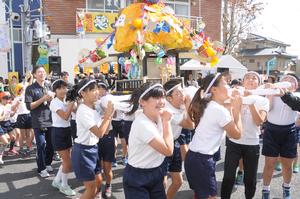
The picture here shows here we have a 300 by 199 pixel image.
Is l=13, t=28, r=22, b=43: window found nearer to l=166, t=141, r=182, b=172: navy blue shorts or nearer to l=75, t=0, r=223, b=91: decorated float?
l=75, t=0, r=223, b=91: decorated float

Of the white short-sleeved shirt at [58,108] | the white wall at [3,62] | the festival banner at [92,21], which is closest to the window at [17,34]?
the white wall at [3,62]

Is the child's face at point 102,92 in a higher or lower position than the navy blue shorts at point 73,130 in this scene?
higher

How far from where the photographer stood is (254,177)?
385cm

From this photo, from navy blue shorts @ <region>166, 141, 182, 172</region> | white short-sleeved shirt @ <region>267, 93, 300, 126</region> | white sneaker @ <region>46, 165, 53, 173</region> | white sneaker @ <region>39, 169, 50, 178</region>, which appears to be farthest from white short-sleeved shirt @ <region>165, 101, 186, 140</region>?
white sneaker @ <region>46, 165, 53, 173</region>

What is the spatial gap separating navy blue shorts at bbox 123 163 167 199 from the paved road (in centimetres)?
214

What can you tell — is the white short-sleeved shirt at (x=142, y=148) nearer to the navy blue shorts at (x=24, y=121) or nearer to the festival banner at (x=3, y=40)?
the navy blue shorts at (x=24, y=121)

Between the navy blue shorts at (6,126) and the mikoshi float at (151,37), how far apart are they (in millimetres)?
3401

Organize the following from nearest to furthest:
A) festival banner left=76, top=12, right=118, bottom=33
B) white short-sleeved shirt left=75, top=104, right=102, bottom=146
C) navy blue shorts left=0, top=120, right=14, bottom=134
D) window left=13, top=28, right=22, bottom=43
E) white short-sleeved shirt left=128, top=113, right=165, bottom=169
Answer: white short-sleeved shirt left=128, top=113, right=165, bottom=169 < white short-sleeved shirt left=75, top=104, right=102, bottom=146 < navy blue shorts left=0, top=120, right=14, bottom=134 < festival banner left=76, top=12, right=118, bottom=33 < window left=13, top=28, right=22, bottom=43

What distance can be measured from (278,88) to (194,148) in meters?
1.38

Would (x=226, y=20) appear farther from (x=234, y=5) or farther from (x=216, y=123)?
(x=216, y=123)

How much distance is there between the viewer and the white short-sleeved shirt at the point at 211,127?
302cm

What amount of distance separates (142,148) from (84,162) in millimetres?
1220

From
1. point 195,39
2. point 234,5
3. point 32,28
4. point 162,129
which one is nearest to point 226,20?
point 234,5

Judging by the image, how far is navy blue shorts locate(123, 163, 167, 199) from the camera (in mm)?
2725
